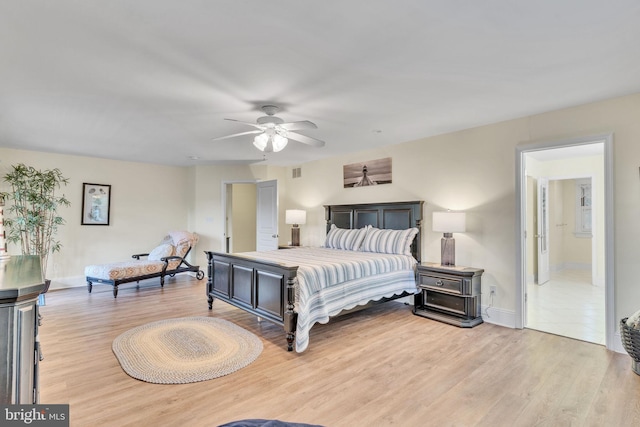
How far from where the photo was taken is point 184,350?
10.1 feet

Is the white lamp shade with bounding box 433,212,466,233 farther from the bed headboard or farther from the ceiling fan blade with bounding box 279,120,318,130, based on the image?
the ceiling fan blade with bounding box 279,120,318,130

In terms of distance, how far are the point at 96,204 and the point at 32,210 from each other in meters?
0.95

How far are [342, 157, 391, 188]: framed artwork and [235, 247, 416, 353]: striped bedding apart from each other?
1373 mm

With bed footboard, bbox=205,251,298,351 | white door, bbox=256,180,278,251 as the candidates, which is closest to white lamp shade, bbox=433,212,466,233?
bed footboard, bbox=205,251,298,351

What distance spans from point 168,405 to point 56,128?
3856 millimetres

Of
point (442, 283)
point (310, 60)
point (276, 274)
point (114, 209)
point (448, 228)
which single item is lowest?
point (442, 283)

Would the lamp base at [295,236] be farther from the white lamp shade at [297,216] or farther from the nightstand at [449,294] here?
the nightstand at [449,294]

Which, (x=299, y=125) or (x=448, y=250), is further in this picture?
(x=448, y=250)

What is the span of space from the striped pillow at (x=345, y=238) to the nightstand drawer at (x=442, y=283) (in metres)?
1.11

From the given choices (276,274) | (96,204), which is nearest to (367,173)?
(276,274)

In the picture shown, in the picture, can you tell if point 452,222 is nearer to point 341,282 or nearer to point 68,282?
point 341,282

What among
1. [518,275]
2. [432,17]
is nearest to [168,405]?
[432,17]

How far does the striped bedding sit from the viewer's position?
3170 mm

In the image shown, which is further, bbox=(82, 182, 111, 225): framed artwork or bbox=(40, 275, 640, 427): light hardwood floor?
bbox=(82, 182, 111, 225): framed artwork
